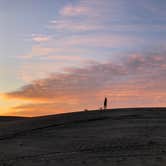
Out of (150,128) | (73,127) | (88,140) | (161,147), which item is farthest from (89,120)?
(161,147)

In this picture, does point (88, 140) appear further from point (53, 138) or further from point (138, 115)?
point (138, 115)

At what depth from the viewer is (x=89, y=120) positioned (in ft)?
97.3

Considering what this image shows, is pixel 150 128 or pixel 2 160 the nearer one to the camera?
pixel 2 160

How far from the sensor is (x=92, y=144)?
19828 millimetres

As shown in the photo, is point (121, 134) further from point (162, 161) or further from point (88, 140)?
point (162, 161)

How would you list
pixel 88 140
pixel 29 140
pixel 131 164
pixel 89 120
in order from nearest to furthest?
1. pixel 131 164
2. pixel 88 140
3. pixel 29 140
4. pixel 89 120

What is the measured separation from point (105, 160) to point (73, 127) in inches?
404

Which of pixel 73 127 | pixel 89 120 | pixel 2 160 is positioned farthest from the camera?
pixel 89 120

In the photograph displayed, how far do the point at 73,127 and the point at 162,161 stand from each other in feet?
36.6

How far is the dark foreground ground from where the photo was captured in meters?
16.5

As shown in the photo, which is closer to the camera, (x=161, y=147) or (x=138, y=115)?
(x=161, y=147)

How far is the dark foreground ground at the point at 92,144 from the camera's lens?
16531mm

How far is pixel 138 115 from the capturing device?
3073 cm

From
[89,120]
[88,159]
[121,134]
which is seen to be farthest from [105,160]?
[89,120]
